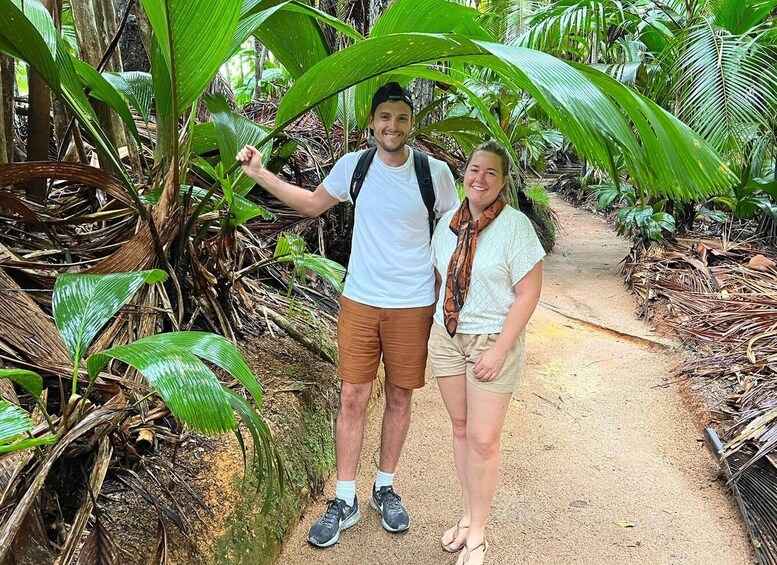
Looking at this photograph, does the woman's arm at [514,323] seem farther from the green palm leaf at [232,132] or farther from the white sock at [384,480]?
the green palm leaf at [232,132]

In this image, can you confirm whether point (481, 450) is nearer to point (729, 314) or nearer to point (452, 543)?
point (452, 543)

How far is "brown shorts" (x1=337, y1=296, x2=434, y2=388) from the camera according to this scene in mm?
1854

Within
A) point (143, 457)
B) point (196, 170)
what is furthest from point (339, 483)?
point (196, 170)

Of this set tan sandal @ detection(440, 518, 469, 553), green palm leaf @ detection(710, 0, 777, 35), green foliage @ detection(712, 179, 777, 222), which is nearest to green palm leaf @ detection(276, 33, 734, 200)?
tan sandal @ detection(440, 518, 469, 553)

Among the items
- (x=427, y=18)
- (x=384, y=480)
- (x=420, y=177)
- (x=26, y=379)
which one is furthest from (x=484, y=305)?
(x=427, y=18)

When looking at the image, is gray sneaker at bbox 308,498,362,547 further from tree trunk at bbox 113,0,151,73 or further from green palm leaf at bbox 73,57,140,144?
tree trunk at bbox 113,0,151,73

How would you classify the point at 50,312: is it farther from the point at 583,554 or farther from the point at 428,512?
the point at 583,554

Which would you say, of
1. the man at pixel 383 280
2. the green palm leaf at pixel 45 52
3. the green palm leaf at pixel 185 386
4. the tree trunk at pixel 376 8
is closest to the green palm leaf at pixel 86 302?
the green palm leaf at pixel 185 386

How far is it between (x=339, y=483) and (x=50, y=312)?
3.61 feet

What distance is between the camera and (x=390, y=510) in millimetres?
1980

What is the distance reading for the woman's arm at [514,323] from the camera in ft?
5.26

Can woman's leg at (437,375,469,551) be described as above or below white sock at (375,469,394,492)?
above

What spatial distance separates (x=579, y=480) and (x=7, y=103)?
8.62 feet

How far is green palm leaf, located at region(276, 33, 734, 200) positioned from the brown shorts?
755 millimetres
